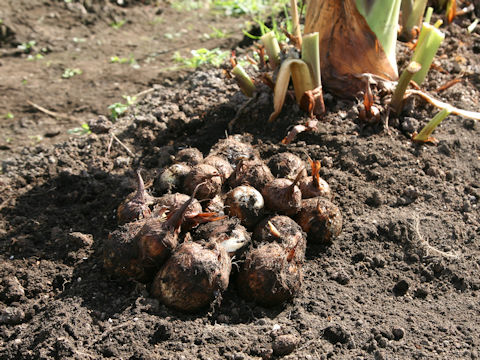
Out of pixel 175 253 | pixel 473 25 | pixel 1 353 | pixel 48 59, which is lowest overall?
pixel 48 59

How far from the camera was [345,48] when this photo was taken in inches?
133

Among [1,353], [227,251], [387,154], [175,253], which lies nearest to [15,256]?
[1,353]

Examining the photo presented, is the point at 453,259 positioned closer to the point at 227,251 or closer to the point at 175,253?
the point at 227,251

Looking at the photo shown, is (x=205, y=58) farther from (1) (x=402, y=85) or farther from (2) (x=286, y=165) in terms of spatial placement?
(2) (x=286, y=165)

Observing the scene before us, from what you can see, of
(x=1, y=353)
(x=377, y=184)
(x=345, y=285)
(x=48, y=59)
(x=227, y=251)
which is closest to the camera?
(x=1, y=353)

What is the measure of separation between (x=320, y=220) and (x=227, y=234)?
0.52 m

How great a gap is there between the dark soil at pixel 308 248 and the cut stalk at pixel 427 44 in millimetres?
287

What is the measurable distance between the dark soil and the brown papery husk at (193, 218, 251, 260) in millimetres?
206

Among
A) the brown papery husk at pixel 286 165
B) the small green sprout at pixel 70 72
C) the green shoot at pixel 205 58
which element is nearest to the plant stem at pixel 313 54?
the brown papery husk at pixel 286 165

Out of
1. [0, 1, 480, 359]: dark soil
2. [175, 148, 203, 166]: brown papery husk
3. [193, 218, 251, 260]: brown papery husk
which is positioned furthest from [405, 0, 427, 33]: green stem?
[193, 218, 251, 260]: brown papery husk

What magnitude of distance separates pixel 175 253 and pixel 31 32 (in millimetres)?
3938

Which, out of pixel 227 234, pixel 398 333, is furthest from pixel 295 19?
pixel 398 333

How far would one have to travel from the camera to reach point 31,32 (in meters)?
5.24

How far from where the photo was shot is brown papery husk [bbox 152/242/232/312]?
218 cm
